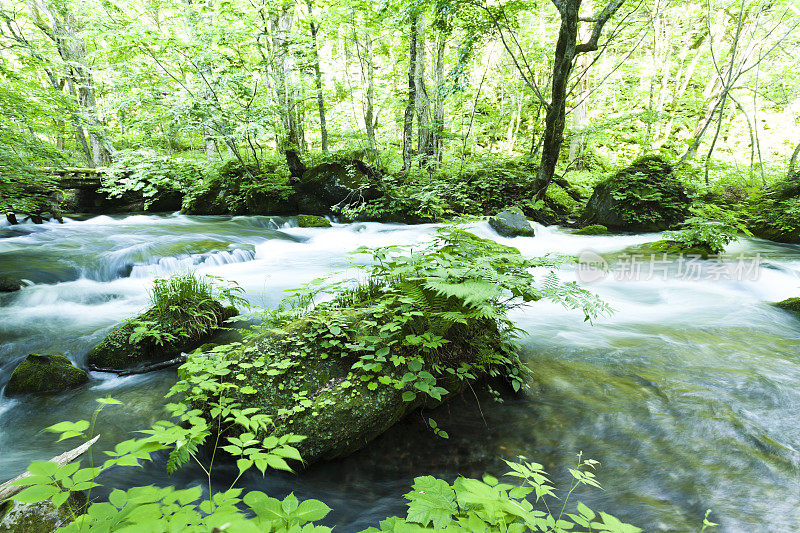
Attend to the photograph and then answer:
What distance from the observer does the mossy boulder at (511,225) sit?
30.0 feet

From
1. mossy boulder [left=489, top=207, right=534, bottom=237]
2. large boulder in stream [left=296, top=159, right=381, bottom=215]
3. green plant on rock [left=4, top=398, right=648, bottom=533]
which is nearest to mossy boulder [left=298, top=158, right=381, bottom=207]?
large boulder in stream [left=296, top=159, right=381, bottom=215]

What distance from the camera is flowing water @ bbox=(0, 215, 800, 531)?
2.20m

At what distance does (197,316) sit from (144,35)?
26.0ft

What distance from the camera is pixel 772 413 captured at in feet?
9.12

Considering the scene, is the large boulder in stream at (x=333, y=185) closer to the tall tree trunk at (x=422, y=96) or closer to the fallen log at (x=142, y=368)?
the tall tree trunk at (x=422, y=96)

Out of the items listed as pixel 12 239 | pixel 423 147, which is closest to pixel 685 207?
pixel 423 147

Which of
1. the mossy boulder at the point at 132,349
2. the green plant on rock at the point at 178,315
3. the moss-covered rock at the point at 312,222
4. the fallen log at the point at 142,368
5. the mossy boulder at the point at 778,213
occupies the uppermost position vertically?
the mossy boulder at the point at 778,213

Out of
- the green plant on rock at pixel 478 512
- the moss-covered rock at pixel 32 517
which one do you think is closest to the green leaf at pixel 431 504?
the green plant on rock at pixel 478 512

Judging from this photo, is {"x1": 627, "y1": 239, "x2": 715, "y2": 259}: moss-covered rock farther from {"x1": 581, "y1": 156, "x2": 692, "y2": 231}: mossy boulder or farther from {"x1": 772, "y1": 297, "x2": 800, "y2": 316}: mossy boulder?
→ {"x1": 772, "y1": 297, "x2": 800, "y2": 316}: mossy boulder

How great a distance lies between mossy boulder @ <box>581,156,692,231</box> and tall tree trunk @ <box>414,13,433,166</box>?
17.7ft

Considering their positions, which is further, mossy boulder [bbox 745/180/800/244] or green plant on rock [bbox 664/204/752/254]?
mossy boulder [bbox 745/180/800/244]

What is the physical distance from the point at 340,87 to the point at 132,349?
438 inches

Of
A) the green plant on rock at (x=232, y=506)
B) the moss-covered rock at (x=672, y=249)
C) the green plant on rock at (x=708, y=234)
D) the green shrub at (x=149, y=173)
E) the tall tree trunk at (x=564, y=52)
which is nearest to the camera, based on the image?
the green plant on rock at (x=232, y=506)

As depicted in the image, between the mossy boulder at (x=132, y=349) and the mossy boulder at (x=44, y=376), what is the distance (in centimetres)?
19
